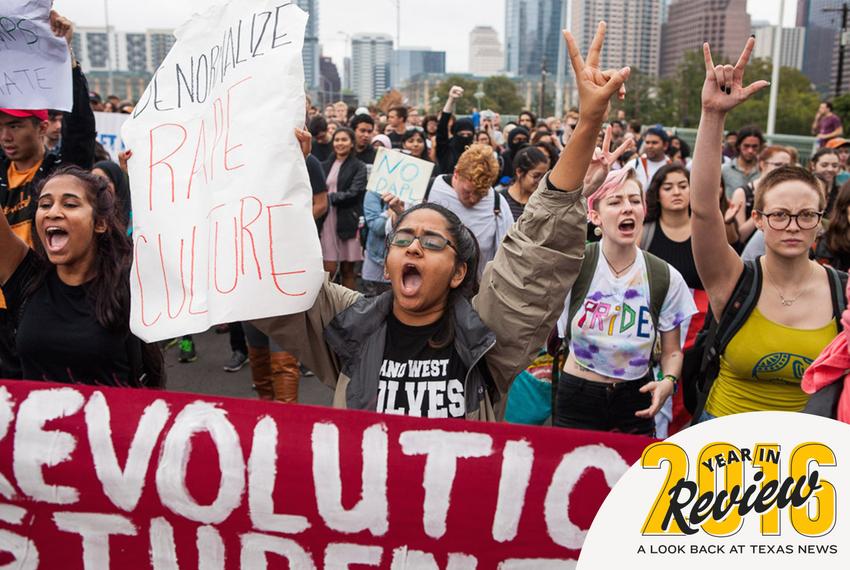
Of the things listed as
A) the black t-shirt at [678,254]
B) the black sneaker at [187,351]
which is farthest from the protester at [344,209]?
the black t-shirt at [678,254]

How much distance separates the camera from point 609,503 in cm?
128

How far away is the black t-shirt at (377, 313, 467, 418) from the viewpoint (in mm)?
2182

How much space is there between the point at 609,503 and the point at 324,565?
1126 millimetres

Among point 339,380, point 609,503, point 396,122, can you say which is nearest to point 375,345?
Answer: point 339,380

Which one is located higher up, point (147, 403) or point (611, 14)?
point (611, 14)

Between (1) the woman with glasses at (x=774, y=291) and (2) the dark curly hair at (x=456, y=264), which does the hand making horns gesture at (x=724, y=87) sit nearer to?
(1) the woman with glasses at (x=774, y=291)

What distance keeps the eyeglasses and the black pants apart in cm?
121

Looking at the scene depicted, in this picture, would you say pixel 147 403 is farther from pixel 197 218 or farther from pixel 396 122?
pixel 396 122

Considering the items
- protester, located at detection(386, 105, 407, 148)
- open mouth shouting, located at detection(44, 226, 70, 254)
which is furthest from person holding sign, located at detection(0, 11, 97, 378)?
protester, located at detection(386, 105, 407, 148)

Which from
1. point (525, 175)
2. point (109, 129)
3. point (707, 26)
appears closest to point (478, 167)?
point (525, 175)

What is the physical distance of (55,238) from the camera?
2.59 metres

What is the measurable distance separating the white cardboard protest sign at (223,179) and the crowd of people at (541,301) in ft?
0.46

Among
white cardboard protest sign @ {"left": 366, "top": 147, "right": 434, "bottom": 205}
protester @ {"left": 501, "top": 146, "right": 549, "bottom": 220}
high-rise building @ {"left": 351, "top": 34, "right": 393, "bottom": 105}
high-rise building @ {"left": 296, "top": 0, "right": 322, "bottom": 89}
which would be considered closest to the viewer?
high-rise building @ {"left": 296, "top": 0, "right": 322, "bottom": 89}

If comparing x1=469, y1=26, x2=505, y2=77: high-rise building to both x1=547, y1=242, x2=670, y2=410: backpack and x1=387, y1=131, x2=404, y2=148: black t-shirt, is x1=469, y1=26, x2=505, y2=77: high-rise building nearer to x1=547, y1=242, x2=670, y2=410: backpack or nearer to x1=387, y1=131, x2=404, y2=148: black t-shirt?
x1=387, y1=131, x2=404, y2=148: black t-shirt
